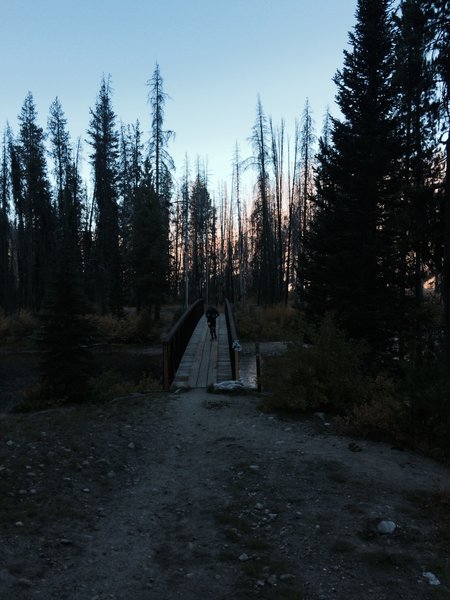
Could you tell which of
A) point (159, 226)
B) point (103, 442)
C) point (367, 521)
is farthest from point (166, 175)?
point (367, 521)

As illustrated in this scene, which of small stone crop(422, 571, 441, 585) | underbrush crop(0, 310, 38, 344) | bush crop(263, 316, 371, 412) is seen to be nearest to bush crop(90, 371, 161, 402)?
bush crop(263, 316, 371, 412)

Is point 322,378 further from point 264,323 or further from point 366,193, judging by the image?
point 264,323

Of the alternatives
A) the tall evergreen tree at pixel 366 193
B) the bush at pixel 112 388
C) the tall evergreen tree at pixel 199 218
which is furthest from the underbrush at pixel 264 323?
the tall evergreen tree at pixel 199 218

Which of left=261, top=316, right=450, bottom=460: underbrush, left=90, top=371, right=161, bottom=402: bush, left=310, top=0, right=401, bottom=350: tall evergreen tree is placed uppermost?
left=310, top=0, right=401, bottom=350: tall evergreen tree

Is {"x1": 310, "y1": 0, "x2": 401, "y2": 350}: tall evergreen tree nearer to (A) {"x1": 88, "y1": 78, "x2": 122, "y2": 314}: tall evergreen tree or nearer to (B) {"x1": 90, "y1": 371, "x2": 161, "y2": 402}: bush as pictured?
(B) {"x1": 90, "y1": 371, "x2": 161, "y2": 402}: bush

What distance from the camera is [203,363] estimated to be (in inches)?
591

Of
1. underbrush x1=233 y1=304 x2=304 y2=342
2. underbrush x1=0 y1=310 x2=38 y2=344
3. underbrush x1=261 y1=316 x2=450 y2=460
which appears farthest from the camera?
underbrush x1=0 y1=310 x2=38 y2=344

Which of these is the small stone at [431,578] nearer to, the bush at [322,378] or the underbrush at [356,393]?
the underbrush at [356,393]

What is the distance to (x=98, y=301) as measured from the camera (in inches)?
1580

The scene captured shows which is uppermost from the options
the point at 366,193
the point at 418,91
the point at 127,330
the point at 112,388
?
the point at 418,91

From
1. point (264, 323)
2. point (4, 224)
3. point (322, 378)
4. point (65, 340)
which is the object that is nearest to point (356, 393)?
point (322, 378)

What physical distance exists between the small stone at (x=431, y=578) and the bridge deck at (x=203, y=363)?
877 centimetres

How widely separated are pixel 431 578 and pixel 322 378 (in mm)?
5656

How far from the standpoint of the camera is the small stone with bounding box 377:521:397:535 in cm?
417
